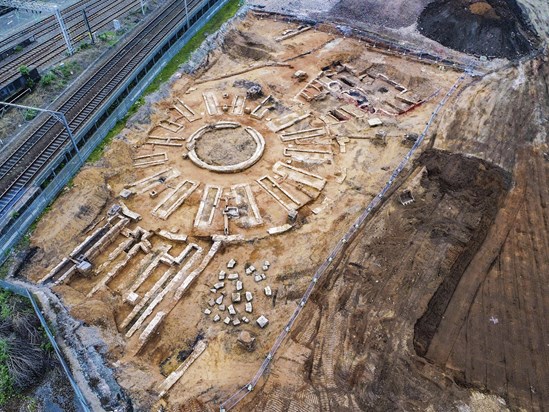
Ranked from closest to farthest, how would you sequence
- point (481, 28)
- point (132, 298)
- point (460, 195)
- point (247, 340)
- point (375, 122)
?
point (247, 340) < point (132, 298) < point (460, 195) < point (375, 122) < point (481, 28)

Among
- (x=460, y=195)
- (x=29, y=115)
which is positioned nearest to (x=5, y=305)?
(x=29, y=115)

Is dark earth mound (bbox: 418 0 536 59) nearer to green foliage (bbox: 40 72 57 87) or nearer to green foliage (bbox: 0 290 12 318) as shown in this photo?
green foliage (bbox: 40 72 57 87)

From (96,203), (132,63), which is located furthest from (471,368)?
(132,63)

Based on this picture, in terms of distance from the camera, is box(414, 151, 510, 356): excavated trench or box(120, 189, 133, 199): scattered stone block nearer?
box(414, 151, 510, 356): excavated trench

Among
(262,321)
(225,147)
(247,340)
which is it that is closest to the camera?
(247,340)

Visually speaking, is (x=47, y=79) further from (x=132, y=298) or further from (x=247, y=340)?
(x=247, y=340)

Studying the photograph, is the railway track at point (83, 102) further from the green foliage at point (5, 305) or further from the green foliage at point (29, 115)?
the green foliage at point (5, 305)

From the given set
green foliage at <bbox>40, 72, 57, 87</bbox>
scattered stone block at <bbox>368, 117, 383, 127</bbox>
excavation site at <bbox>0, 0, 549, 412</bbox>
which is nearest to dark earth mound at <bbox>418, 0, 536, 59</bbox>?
Result: excavation site at <bbox>0, 0, 549, 412</bbox>
